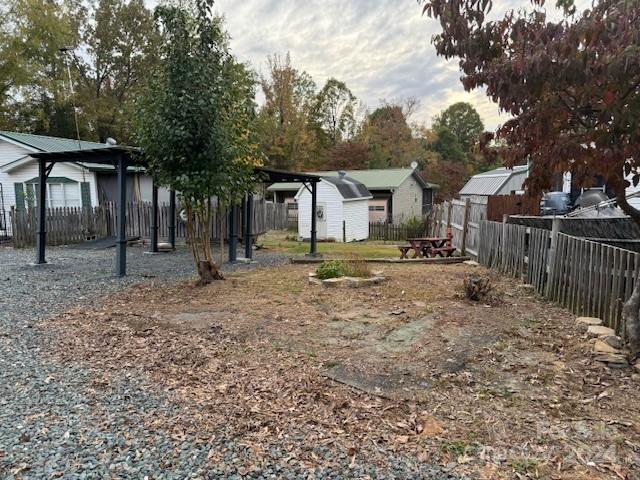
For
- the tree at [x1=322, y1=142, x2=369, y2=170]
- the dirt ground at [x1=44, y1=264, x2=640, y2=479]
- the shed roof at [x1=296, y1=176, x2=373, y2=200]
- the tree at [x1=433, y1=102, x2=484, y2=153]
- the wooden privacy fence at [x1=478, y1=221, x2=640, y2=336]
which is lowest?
the dirt ground at [x1=44, y1=264, x2=640, y2=479]

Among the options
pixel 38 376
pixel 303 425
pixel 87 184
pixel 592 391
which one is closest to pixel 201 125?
pixel 38 376

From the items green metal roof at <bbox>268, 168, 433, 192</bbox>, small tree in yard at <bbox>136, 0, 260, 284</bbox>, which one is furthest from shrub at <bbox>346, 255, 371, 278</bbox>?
green metal roof at <bbox>268, 168, 433, 192</bbox>

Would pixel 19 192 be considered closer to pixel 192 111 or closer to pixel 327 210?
pixel 327 210

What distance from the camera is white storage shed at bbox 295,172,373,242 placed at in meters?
23.4

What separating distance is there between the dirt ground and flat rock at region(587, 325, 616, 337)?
13cm

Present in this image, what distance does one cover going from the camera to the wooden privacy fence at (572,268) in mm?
4820

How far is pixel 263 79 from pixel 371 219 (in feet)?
48.6

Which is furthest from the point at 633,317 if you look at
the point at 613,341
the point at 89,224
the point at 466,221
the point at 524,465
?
the point at 89,224

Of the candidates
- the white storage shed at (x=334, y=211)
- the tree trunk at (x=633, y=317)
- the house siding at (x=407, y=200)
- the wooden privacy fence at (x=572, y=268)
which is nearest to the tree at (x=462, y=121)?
the house siding at (x=407, y=200)

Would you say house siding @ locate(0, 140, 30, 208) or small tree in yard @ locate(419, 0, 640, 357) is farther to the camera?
house siding @ locate(0, 140, 30, 208)

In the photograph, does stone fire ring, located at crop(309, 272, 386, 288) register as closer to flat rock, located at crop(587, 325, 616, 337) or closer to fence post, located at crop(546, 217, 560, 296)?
fence post, located at crop(546, 217, 560, 296)

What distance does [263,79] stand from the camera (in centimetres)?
3519

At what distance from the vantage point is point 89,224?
1595 centimetres

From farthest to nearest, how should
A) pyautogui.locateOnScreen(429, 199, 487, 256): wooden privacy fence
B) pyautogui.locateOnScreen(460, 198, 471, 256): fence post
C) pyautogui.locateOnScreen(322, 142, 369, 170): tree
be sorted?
pyautogui.locateOnScreen(322, 142, 369, 170): tree
pyautogui.locateOnScreen(460, 198, 471, 256): fence post
pyautogui.locateOnScreen(429, 199, 487, 256): wooden privacy fence
